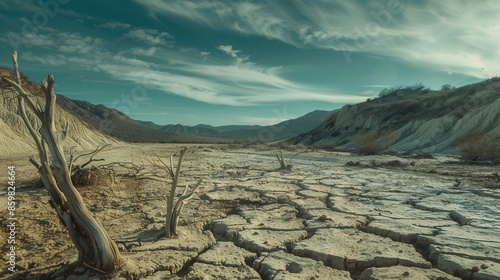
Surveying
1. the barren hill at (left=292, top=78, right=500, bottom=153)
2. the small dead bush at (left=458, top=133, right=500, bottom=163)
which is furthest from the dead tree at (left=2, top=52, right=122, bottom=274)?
the barren hill at (left=292, top=78, right=500, bottom=153)

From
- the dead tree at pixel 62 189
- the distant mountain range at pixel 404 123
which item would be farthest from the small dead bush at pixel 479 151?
the dead tree at pixel 62 189

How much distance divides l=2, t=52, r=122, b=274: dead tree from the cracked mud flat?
172 millimetres

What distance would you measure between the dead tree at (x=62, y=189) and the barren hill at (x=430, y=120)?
19459 millimetres

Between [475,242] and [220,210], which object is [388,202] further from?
[220,210]

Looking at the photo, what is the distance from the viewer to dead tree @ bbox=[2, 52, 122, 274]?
2.04 metres

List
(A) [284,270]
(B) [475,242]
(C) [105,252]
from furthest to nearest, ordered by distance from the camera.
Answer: (B) [475,242], (A) [284,270], (C) [105,252]

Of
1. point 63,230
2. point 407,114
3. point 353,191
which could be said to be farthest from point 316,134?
point 63,230

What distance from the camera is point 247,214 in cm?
434

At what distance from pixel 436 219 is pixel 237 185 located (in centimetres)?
344

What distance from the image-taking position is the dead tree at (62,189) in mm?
2045

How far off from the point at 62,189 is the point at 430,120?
1120 inches

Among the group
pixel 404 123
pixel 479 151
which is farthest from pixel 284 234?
pixel 404 123

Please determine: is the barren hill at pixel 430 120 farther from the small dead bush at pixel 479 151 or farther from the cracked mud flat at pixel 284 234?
the cracked mud flat at pixel 284 234

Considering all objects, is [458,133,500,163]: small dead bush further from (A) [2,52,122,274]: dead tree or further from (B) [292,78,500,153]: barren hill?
(A) [2,52,122,274]: dead tree
